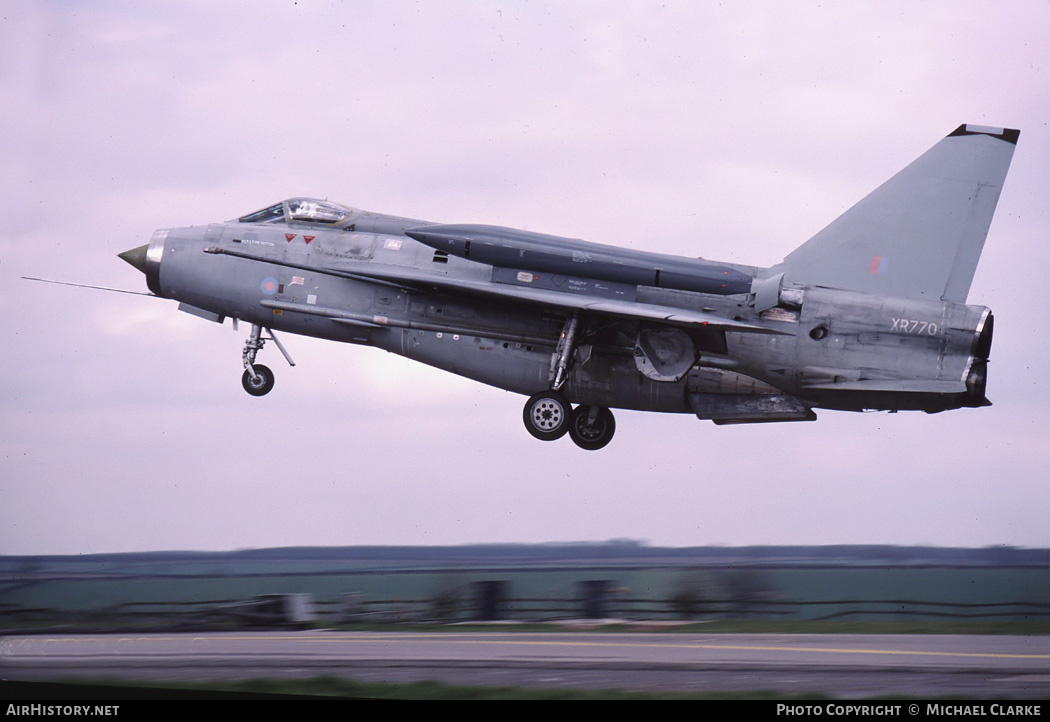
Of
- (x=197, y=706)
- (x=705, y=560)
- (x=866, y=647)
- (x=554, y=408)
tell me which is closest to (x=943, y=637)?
(x=866, y=647)

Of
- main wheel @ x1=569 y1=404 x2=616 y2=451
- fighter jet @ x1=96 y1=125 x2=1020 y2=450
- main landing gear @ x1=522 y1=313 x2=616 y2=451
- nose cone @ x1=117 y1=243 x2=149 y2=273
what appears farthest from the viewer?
nose cone @ x1=117 y1=243 x2=149 y2=273

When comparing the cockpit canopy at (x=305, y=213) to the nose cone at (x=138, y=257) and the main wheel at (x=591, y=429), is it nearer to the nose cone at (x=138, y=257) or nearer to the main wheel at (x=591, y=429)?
the nose cone at (x=138, y=257)

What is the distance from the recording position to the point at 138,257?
22734mm

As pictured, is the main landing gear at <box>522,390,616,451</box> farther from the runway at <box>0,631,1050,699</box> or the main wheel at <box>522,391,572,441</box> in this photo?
the runway at <box>0,631,1050,699</box>

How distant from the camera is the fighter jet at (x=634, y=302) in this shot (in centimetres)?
2022

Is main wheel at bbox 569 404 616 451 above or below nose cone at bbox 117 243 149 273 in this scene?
below

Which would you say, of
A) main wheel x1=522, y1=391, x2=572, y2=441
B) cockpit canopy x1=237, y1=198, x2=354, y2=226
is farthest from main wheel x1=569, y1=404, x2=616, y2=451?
cockpit canopy x1=237, y1=198, x2=354, y2=226

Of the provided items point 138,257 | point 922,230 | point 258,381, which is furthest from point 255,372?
point 922,230

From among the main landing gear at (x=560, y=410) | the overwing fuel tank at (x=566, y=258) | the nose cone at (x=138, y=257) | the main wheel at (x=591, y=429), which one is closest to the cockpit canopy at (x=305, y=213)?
the nose cone at (x=138, y=257)

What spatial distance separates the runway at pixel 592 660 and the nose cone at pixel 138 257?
23.0 ft

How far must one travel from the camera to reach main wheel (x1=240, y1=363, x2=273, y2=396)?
2286 centimetres

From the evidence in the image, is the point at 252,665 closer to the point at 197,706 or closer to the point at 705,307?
the point at 197,706

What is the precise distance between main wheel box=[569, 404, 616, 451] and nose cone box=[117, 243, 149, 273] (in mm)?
8624

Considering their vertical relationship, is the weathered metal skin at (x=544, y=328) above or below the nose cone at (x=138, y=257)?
below
